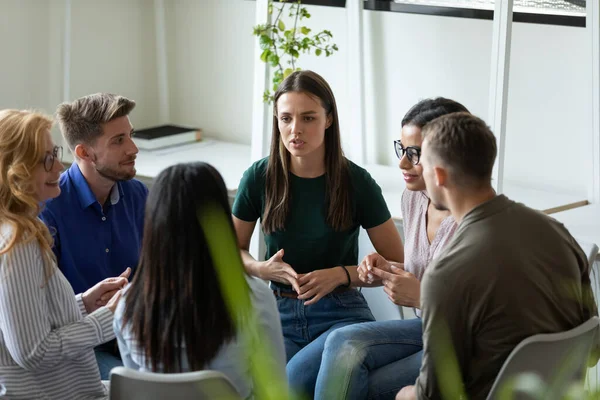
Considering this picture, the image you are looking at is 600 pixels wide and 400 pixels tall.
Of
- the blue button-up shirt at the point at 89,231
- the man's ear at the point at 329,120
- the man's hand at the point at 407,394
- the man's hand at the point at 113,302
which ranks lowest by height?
the man's hand at the point at 407,394

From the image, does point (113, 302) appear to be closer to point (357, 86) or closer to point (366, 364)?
point (366, 364)

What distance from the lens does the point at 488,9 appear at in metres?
3.72

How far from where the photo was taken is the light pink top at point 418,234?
2.38 metres

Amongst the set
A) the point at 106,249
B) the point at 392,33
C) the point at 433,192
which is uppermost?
the point at 392,33

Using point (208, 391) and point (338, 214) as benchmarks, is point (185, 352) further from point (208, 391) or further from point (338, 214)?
point (338, 214)

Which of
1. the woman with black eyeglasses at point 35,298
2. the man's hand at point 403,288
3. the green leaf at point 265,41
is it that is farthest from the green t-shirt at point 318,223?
the green leaf at point 265,41

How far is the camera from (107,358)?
8.33ft

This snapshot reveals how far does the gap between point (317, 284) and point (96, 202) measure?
0.70 meters

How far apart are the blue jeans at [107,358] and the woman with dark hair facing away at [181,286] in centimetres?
64

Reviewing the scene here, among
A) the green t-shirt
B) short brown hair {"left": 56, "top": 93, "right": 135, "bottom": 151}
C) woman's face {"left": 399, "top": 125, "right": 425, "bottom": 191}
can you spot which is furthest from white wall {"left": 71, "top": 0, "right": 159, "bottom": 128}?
woman's face {"left": 399, "top": 125, "right": 425, "bottom": 191}

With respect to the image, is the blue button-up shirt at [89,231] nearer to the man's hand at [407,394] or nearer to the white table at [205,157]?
the man's hand at [407,394]

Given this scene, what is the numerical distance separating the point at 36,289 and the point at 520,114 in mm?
2388

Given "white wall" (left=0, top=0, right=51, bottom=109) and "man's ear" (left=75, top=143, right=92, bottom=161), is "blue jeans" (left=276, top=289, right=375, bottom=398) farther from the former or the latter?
"white wall" (left=0, top=0, right=51, bottom=109)

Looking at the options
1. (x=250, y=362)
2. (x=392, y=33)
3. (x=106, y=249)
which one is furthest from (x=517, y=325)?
(x=392, y=33)
